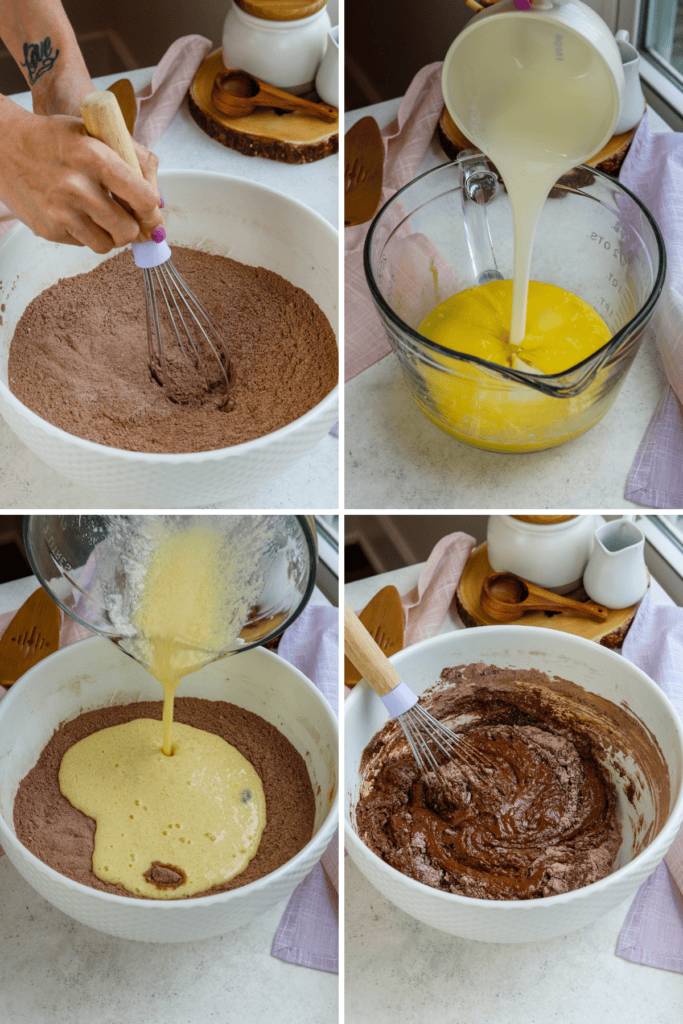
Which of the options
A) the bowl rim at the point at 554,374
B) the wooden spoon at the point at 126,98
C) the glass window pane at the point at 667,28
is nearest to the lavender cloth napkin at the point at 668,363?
the bowl rim at the point at 554,374

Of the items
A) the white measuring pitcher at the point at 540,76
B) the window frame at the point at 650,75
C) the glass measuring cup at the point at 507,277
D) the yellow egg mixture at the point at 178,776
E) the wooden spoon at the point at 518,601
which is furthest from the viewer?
the window frame at the point at 650,75

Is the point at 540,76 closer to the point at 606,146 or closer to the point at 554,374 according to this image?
the point at 554,374

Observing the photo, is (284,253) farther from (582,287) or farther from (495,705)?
(495,705)

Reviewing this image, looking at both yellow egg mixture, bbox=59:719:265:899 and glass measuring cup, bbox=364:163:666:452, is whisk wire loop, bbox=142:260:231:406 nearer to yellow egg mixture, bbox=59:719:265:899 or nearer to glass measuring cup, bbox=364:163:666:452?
glass measuring cup, bbox=364:163:666:452

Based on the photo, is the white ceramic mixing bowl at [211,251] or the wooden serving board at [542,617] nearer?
the white ceramic mixing bowl at [211,251]

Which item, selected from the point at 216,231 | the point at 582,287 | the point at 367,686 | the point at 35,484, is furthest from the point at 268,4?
the point at 367,686

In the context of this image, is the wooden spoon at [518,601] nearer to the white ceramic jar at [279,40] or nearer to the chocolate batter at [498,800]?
the chocolate batter at [498,800]
